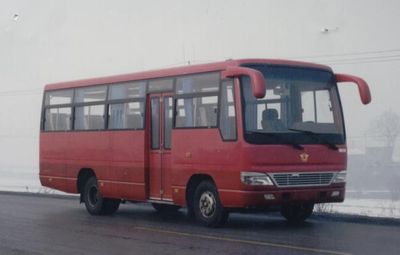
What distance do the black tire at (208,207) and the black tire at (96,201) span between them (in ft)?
11.4

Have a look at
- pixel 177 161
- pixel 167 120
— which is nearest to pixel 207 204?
pixel 177 161

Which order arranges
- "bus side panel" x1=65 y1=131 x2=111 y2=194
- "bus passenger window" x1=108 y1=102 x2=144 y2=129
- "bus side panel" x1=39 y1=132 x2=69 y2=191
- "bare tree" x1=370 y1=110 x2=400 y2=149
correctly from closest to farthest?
"bus passenger window" x1=108 y1=102 x2=144 y2=129 → "bus side panel" x1=65 y1=131 x2=111 y2=194 → "bus side panel" x1=39 y1=132 x2=69 y2=191 → "bare tree" x1=370 y1=110 x2=400 y2=149

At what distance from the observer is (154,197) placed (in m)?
15.4

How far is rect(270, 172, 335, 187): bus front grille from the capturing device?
1307 centimetres

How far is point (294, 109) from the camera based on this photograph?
1362cm

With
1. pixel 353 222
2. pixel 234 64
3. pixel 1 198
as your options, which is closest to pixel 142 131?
pixel 234 64

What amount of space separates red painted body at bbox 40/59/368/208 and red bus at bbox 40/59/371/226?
2 cm

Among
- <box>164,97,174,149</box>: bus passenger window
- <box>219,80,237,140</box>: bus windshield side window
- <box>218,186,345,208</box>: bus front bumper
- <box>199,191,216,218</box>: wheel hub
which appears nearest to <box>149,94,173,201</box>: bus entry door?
<box>164,97,174,149</box>: bus passenger window

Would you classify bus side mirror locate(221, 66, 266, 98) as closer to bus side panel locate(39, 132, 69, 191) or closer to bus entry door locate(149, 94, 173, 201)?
bus entry door locate(149, 94, 173, 201)

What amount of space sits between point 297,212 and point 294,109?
A: 210 cm

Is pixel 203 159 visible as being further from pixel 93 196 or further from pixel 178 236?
pixel 93 196

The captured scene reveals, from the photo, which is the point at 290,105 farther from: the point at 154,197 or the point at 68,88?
the point at 68,88

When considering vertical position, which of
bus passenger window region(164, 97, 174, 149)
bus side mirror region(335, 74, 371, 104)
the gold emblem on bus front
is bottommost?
the gold emblem on bus front

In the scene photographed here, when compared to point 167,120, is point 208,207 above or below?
below
